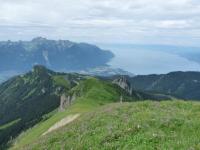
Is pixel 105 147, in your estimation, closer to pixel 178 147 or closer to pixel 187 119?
pixel 178 147

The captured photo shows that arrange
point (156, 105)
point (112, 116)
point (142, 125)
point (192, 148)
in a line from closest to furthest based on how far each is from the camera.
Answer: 1. point (192, 148)
2. point (142, 125)
3. point (112, 116)
4. point (156, 105)

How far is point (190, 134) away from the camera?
2420 centimetres

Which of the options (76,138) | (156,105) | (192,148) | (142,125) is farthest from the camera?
(156,105)

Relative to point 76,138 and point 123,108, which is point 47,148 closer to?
point 76,138

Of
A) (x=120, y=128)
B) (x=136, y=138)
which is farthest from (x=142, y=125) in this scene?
(x=136, y=138)

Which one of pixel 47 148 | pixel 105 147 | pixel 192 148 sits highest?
Result: pixel 192 148

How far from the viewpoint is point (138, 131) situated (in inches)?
1017

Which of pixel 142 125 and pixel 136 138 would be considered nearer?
pixel 136 138

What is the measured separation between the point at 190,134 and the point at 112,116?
1058cm

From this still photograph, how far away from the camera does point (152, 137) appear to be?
23.2 metres

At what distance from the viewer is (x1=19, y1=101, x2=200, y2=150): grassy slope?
22641 mm

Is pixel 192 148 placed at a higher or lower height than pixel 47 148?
higher

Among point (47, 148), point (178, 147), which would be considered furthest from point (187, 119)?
point (47, 148)

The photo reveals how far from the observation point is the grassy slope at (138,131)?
74.3ft
